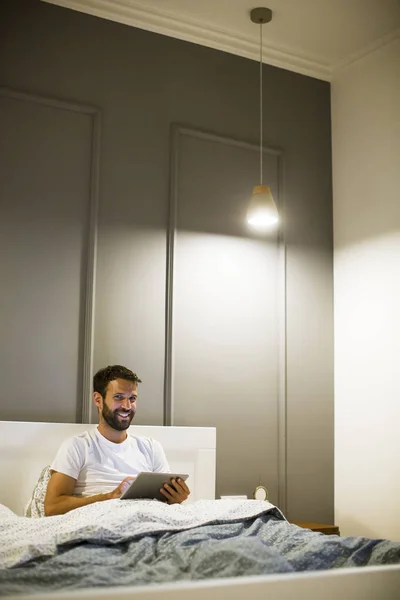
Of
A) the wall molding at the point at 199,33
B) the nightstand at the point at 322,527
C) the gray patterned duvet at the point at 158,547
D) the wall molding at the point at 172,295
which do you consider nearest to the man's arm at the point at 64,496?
the gray patterned duvet at the point at 158,547

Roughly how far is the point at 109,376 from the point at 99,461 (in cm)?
40

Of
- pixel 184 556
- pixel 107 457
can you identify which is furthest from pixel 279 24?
pixel 184 556

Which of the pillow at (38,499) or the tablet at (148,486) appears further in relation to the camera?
the pillow at (38,499)

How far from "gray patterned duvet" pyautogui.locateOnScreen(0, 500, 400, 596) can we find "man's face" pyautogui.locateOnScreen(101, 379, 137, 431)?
68 centimetres

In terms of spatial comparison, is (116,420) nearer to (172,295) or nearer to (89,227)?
(172,295)

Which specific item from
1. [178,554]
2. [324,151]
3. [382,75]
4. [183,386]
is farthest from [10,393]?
[382,75]

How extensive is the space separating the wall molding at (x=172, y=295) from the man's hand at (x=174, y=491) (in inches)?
32.4

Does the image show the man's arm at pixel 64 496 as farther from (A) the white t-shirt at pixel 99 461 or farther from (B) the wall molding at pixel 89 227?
(B) the wall molding at pixel 89 227

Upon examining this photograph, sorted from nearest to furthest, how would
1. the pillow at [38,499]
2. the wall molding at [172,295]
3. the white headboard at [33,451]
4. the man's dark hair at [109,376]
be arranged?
1. the pillow at [38,499]
2. the white headboard at [33,451]
3. the man's dark hair at [109,376]
4. the wall molding at [172,295]

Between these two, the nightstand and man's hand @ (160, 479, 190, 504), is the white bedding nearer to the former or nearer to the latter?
man's hand @ (160, 479, 190, 504)

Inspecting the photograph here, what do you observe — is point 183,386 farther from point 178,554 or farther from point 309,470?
point 178,554

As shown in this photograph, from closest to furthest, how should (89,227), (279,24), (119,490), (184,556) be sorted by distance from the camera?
1. (184,556)
2. (119,490)
3. (89,227)
4. (279,24)

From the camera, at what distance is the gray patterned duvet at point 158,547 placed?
182cm

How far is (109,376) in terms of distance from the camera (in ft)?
11.3
